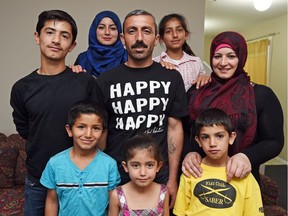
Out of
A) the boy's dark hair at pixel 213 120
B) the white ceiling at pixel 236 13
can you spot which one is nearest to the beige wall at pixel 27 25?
the white ceiling at pixel 236 13

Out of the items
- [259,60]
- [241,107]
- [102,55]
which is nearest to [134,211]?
[241,107]

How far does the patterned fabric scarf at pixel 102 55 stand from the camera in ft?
6.54

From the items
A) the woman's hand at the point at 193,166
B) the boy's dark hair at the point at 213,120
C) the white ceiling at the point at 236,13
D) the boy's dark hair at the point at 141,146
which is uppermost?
the white ceiling at the point at 236,13

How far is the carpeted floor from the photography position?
12.4ft

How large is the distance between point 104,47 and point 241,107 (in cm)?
98

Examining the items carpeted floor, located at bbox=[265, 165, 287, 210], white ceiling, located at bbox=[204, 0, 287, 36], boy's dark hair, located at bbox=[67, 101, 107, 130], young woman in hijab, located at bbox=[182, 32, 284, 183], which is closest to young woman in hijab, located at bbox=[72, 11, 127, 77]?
boy's dark hair, located at bbox=[67, 101, 107, 130]

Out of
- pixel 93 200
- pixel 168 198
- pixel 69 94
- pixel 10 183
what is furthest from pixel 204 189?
pixel 10 183

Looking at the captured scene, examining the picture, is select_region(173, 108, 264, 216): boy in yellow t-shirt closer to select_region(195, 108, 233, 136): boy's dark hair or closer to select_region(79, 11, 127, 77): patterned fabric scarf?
select_region(195, 108, 233, 136): boy's dark hair

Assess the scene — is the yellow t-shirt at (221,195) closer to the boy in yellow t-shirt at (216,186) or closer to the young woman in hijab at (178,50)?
the boy in yellow t-shirt at (216,186)

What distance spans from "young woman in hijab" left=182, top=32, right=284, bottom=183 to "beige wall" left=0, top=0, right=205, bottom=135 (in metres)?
2.02

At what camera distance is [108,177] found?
143cm

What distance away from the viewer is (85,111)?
1400 mm

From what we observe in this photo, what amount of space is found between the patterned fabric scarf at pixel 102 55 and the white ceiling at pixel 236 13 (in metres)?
3.41

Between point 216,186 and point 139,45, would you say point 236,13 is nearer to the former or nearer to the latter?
point 139,45
